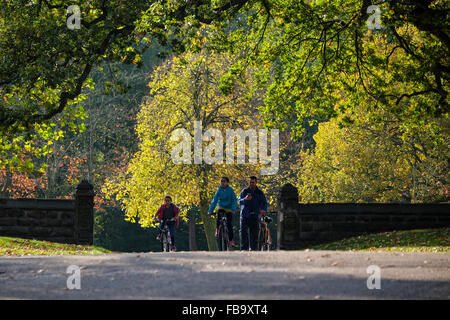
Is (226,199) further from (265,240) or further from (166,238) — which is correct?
(166,238)

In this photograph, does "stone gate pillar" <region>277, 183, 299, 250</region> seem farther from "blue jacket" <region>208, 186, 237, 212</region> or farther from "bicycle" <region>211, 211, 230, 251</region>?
"blue jacket" <region>208, 186, 237, 212</region>

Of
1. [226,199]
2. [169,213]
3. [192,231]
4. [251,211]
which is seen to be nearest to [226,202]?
[226,199]

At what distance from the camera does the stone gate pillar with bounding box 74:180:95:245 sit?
2108cm

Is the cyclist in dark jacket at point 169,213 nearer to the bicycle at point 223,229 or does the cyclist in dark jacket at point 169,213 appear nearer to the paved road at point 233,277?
the bicycle at point 223,229

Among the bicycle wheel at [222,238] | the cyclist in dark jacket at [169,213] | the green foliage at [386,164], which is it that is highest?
the green foliage at [386,164]

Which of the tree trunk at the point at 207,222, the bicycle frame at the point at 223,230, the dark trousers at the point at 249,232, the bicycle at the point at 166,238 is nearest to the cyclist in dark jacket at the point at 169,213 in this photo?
the bicycle at the point at 166,238

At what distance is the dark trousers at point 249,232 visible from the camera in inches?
613

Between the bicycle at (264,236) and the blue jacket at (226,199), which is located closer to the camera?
the blue jacket at (226,199)

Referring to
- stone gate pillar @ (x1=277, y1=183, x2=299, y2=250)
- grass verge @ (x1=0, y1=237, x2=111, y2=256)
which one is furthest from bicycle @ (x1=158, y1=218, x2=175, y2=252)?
stone gate pillar @ (x1=277, y1=183, x2=299, y2=250)

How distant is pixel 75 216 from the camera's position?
69.5 ft

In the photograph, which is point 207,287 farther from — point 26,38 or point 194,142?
point 194,142

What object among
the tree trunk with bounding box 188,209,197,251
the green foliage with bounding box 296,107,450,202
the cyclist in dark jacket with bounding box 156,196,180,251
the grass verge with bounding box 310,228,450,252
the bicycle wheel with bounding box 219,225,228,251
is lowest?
the tree trunk with bounding box 188,209,197,251

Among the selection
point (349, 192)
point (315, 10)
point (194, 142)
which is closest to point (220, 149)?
point (194, 142)
